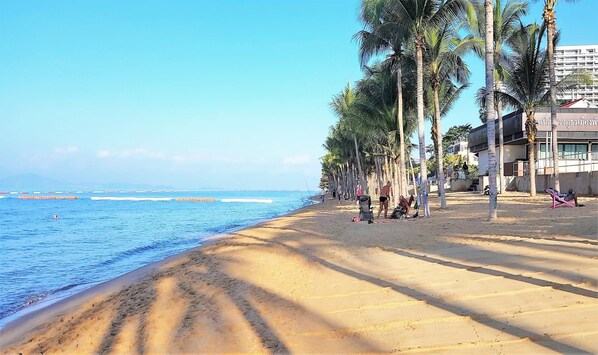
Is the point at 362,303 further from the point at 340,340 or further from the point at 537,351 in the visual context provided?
the point at 537,351

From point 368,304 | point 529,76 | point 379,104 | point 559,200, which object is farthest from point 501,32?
point 368,304

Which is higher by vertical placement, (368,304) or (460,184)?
(460,184)

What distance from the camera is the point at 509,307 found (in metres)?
4.71

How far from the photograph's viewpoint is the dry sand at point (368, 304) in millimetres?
4266

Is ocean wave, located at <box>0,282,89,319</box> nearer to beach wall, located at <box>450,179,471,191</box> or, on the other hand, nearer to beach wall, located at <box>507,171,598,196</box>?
beach wall, located at <box>507,171,598,196</box>

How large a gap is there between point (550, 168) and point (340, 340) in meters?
27.2

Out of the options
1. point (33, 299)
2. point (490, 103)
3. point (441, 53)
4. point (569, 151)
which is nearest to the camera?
point (33, 299)

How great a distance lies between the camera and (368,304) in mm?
5469

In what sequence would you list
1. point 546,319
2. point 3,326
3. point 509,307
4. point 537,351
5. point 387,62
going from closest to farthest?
point 537,351, point 546,319, point 509,307, point 3,326, point 387,62

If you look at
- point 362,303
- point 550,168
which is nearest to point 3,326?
point 362,303

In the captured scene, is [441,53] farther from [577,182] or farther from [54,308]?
[54,308]

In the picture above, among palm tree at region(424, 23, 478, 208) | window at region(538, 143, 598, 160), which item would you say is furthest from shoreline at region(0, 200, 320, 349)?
window at region(538, 143, 598, 160)

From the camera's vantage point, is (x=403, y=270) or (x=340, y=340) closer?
(x=340, y=340)

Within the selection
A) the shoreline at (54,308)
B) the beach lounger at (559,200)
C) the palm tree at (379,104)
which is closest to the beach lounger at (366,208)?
the beach lounger at (559,200)
